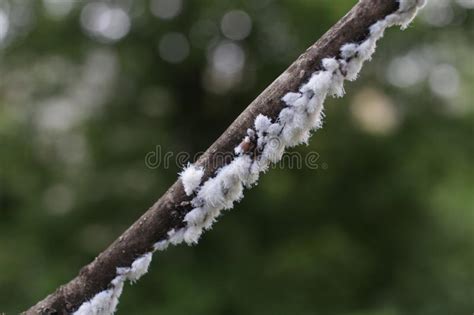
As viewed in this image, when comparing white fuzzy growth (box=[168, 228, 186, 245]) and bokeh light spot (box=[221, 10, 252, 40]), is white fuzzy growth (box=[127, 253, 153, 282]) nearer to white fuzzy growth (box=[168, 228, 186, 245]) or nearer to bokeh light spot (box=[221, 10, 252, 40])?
white fuzzy growth (box=[168, 228, 186, 245])

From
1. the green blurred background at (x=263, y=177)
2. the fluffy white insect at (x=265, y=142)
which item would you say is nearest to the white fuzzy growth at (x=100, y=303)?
the fluffy white insect at (x=265, y=142)

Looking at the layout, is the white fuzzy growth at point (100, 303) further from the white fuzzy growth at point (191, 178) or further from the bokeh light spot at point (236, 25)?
the bokeh light spot at point (236, 25)

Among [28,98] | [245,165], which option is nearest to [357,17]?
[245,165]

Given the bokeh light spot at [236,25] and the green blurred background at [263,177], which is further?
the bokeh light spot at [236,25]

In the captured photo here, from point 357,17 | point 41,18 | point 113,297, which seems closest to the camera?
point 357,17

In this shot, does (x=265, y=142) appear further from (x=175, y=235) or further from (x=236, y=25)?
(x=236, y=25)

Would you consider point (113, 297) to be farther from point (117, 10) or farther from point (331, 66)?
point (117, 10)

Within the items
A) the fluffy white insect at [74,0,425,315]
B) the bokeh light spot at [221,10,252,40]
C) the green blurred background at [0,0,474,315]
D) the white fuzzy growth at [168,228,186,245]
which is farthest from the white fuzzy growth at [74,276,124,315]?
the bokeh light spot at [221,10,252,40]
